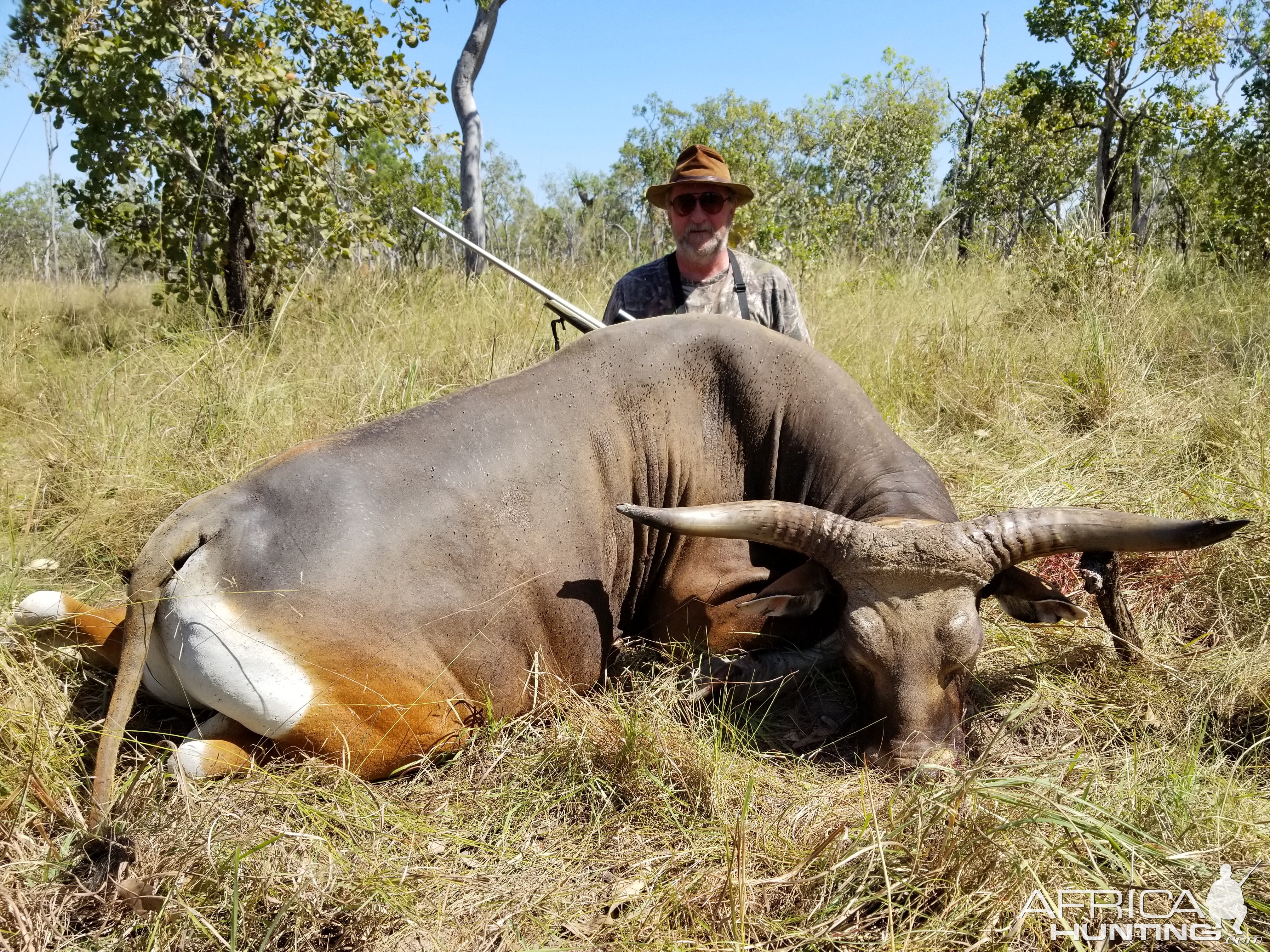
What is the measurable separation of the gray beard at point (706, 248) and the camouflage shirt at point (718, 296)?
0.60ft

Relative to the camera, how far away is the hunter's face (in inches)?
234

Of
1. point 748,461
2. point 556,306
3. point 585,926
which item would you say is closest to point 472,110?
point 556,306

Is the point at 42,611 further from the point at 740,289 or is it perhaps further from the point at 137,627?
the point at 740,289

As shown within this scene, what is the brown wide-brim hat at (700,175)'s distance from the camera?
5.86 m

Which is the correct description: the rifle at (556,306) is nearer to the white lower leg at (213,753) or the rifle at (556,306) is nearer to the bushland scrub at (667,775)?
the bushland scrub at (667,775)

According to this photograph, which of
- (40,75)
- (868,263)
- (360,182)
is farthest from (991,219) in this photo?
(40,75)

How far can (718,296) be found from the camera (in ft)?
20.3

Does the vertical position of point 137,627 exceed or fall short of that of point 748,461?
it falls short

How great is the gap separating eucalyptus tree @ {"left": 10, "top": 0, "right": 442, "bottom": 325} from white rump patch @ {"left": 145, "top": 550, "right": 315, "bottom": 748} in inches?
176

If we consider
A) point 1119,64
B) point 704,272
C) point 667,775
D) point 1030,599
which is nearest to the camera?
point 667,775

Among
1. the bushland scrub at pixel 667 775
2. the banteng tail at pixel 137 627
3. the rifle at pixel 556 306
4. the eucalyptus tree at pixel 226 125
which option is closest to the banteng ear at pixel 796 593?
the bushland scrub at pixel 667 775

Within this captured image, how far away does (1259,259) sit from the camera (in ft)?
30.5

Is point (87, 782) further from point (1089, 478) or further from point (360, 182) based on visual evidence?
point (360, 182)

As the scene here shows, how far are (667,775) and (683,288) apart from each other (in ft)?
13.1
